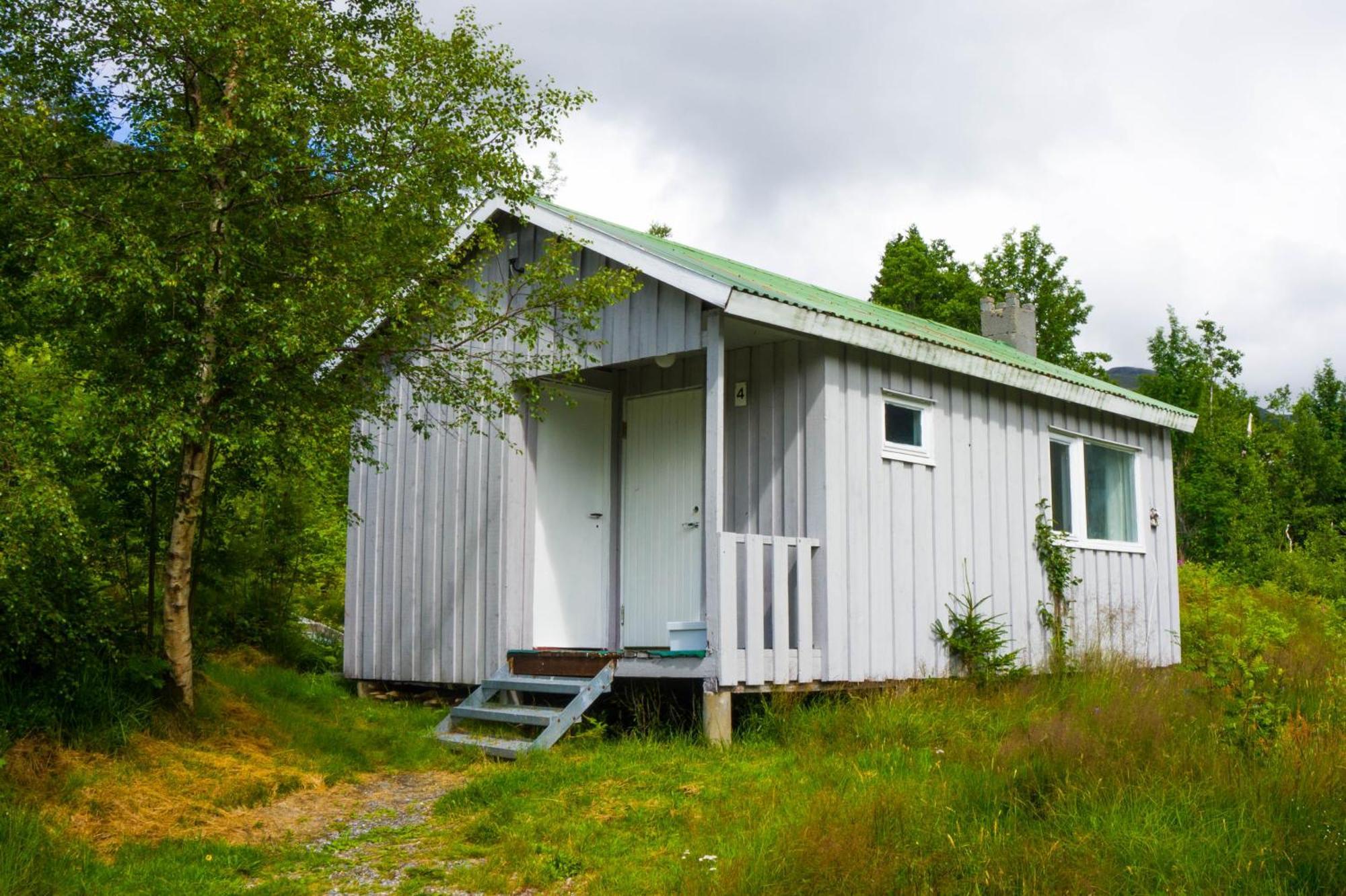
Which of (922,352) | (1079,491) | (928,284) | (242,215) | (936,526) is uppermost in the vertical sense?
(928,284)

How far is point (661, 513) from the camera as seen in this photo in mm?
9352

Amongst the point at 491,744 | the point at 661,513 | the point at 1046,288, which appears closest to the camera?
the point at 491,744

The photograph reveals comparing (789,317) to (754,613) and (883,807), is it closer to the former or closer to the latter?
(754,613)

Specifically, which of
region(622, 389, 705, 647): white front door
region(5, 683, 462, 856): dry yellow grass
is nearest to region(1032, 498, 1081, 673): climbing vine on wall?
region(622, 389, 705, 647): white front door

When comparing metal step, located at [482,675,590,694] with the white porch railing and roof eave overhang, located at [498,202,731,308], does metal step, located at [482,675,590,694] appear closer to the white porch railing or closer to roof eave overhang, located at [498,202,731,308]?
the white porch railing

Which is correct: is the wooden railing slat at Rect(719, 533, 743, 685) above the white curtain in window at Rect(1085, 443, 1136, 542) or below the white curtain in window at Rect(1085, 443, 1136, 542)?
below

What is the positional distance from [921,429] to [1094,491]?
3.20m

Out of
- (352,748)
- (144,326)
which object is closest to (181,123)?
(144,326)

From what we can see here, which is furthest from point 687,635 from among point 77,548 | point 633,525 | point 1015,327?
A: point 1015,327

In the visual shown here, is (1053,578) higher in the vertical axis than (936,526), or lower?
lower

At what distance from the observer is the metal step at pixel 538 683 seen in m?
8.00

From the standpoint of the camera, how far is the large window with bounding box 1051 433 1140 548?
10.8 m

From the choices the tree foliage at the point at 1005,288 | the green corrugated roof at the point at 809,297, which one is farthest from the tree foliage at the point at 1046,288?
the green corrugated roof at the point at 809,297

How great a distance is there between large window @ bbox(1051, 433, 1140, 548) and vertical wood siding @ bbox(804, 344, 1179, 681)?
0.18 meters
